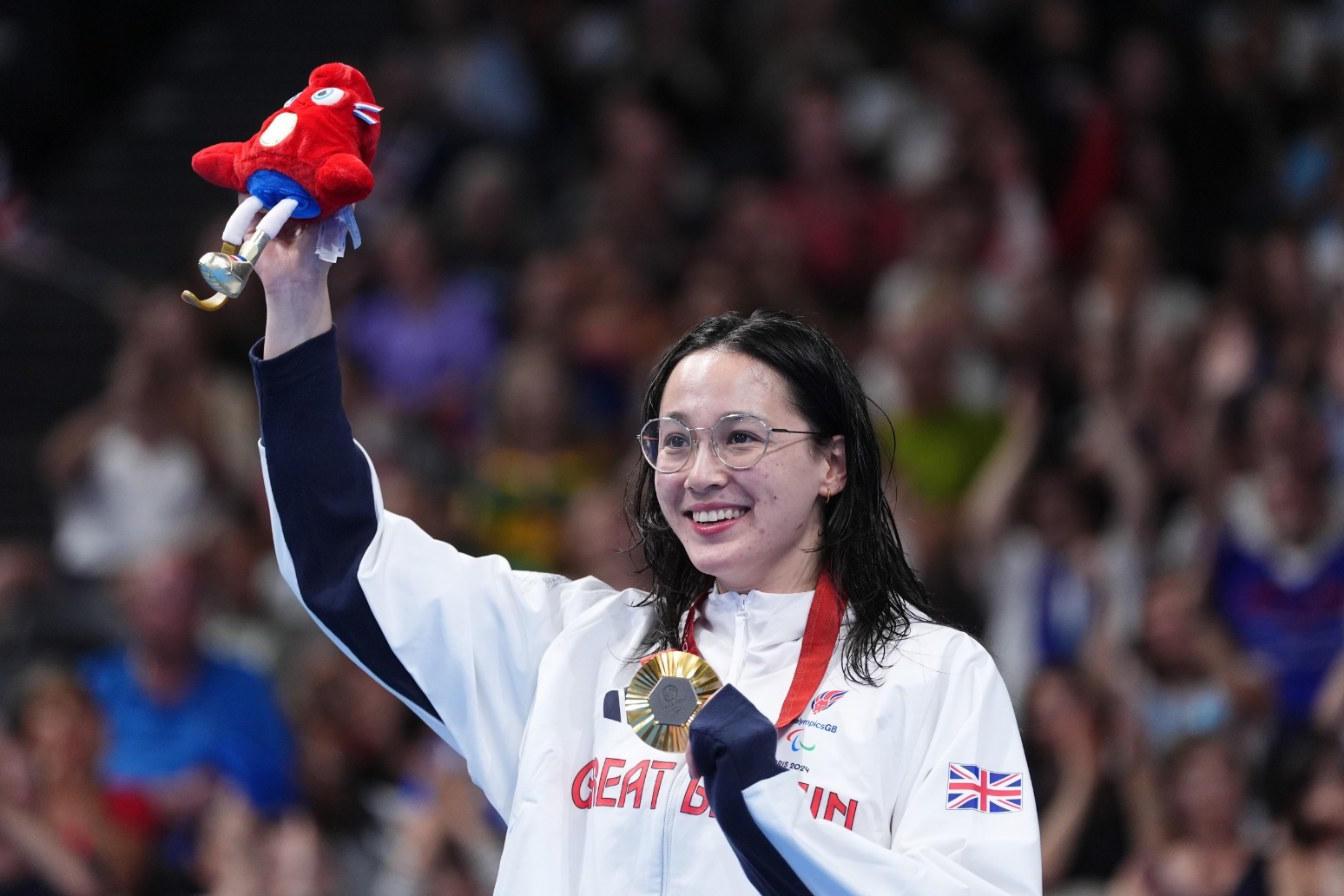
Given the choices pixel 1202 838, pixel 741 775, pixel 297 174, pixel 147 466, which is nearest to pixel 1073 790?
pixel 1202 838

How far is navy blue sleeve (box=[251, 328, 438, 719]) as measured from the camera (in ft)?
9.51

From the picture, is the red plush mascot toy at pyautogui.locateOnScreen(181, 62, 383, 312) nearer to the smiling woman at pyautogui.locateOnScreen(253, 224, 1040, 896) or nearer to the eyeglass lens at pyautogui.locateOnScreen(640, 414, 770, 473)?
the smiling woman at pyautogui.locateOnScreen(253, 224, 1040, 896)

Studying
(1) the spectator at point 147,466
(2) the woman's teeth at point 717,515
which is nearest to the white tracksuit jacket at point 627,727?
(2) the woman's teeth at point 717,515

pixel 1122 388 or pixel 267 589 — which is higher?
pixel 1122 388

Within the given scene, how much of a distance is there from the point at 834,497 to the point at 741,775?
2.36ft

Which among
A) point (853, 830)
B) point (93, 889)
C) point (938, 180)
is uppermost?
point (938, 180)

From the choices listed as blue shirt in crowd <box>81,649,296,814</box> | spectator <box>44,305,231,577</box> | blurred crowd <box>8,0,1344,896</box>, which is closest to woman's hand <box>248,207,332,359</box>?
blurred crowd <box>8,0,1344,896</box>

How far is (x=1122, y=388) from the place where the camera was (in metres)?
7.11

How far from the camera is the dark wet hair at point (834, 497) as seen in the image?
3.00 m

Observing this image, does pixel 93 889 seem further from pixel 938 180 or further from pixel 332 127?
pixel 938 180

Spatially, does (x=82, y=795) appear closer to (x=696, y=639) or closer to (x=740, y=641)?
(x=696, y=639)

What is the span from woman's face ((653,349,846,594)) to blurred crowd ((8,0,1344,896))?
2968 millimetres

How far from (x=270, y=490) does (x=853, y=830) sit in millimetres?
1097

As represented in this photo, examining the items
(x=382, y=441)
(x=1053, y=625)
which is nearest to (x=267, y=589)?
(x=382, y=441)
